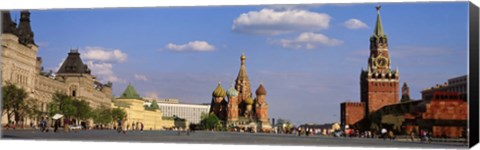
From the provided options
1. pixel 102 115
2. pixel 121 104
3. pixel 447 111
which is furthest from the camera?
pixel 121 104

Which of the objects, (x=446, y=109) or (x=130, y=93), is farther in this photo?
(x=130, y=93)

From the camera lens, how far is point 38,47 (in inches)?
1278

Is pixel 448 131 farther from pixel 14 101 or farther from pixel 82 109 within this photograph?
pixel 14 101

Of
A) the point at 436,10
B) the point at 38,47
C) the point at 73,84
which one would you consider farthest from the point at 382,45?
the point at 73,84

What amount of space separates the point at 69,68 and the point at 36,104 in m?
2.83

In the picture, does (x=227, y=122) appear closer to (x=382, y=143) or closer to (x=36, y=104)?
(x=36, y=104)

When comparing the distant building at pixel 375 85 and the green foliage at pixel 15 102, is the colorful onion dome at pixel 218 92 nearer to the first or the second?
the distant building at pixel 375 85

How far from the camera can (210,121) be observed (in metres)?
36.6

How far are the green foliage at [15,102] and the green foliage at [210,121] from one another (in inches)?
310

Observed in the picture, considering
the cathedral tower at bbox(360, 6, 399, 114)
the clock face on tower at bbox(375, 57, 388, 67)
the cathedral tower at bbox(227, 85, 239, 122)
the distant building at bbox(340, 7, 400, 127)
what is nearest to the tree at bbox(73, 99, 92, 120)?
the cathedral tower at bbox(227, 85, 239, 122)

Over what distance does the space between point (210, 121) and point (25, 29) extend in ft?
29.1

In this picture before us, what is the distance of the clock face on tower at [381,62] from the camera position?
2991 centimetres

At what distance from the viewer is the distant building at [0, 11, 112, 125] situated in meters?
33.3

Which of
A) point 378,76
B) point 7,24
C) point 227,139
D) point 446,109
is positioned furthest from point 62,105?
point 446,109
